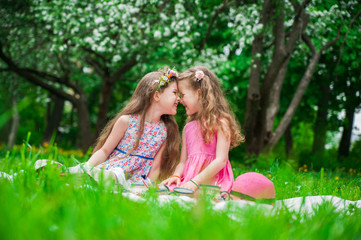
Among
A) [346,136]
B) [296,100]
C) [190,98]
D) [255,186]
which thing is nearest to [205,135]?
[190,98]

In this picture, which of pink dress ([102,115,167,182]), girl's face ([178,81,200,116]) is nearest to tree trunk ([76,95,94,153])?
pink dress ([102,115,167,182])

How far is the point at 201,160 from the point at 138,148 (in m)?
0.75

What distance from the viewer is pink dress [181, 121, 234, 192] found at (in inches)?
118

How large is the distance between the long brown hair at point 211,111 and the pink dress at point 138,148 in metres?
0.42

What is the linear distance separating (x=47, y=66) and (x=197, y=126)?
8743mm

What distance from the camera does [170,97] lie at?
3363 mm

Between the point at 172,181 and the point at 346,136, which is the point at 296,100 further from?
the point at 346,136

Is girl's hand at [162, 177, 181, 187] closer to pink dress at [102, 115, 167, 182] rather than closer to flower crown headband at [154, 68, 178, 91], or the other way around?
pink dress at [102, 115, 167, 182]

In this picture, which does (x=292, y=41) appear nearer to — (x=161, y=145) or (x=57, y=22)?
(x=161, y=145)

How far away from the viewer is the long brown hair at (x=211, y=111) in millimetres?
2990

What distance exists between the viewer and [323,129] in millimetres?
9438

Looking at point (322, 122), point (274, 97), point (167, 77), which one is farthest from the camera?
point (322, 122)

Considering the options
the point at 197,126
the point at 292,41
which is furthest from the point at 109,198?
the point at 292,41

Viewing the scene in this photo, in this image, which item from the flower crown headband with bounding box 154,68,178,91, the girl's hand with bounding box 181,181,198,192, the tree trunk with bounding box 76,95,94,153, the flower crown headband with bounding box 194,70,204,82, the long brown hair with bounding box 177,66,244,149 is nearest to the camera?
the girl's hand with bounding box 181,181,198,192
